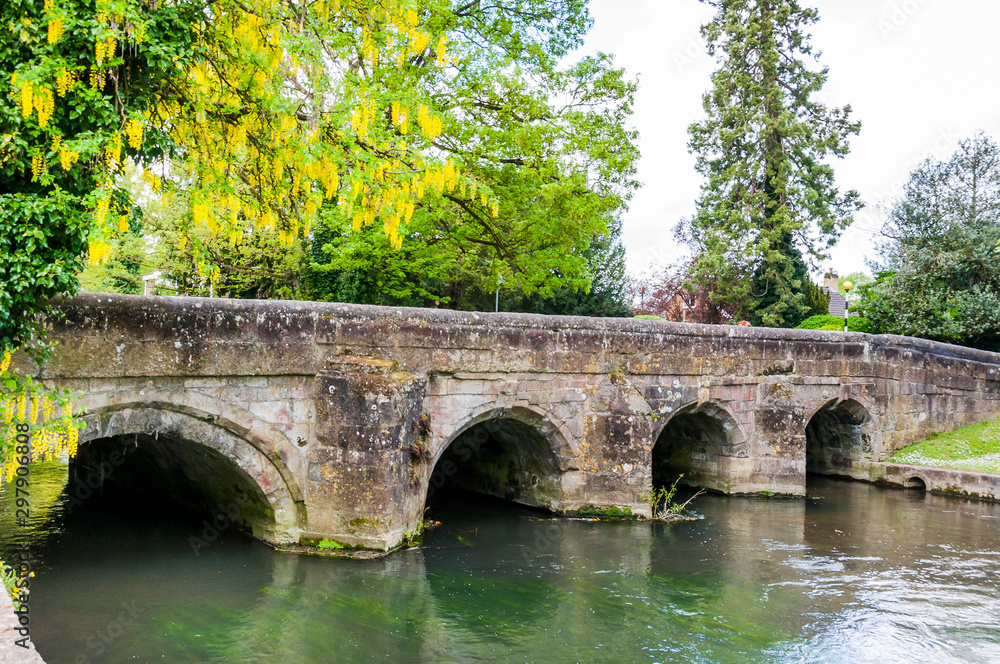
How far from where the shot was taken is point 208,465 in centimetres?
941

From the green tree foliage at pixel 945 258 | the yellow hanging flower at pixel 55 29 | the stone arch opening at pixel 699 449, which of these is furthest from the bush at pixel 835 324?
the yellow hanging flower at pixel 55 29

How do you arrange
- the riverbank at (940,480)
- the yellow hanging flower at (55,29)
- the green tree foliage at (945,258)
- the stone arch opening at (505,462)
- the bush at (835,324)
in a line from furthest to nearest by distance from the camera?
1. the bush at (835,324)
2. the green tree foliage at (945,258)
3. the riverbank at (940,480)
4. the stone arch opening at (505,462)
5. the yellow hanging flower at (55,29)

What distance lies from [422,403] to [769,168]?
1843cm

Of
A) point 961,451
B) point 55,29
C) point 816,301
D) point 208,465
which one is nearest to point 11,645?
point 55,29

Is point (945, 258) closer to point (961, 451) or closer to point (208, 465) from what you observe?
point (961, 451)

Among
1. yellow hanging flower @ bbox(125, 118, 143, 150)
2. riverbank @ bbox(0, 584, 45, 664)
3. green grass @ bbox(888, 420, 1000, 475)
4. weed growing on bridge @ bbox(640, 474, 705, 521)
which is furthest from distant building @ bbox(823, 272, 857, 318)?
riverbank @ bbox(0, 584, 45, 664)

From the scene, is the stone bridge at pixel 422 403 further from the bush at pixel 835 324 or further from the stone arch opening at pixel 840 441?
the bush at pixel 835 324

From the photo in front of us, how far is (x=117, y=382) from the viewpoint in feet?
23.9

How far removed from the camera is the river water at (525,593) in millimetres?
6672

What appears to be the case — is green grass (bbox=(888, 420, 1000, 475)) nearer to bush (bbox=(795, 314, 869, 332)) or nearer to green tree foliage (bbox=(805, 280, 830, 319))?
bush (bbox=(795, 314, 869, 332))

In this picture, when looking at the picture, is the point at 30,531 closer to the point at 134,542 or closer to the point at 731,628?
the point at 134,542

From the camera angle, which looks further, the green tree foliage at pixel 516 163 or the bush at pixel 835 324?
the bush at pixel 835 324

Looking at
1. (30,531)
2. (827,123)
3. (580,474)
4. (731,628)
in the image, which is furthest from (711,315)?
(30,531)

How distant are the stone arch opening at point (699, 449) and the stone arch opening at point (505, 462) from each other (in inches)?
97.3
